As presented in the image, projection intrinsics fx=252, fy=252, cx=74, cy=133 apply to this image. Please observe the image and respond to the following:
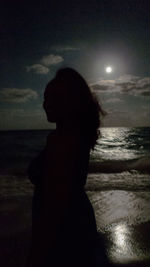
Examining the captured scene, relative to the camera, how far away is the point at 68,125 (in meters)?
1.63

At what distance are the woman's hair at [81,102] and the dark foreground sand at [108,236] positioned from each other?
121 inches

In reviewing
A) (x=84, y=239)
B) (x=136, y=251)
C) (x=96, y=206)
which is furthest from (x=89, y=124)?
(x=96, y=206)

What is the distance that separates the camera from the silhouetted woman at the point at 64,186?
1.44 m

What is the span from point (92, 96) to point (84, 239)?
0.96 m

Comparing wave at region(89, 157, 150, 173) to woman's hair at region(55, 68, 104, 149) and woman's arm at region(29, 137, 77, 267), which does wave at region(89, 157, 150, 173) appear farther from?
woman's arm at region(29, 137, 77, 267)

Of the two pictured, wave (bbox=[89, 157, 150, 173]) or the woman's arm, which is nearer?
the woman's arm

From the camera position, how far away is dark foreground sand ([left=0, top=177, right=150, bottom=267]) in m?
4.22

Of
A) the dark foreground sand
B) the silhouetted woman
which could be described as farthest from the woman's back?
the dark foreground sand

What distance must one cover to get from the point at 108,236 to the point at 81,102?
4.19m

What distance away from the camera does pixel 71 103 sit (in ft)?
5.46

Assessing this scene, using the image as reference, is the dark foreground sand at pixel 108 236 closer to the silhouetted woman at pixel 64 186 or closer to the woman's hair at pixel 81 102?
the silhouetted woman at pixel 64 186

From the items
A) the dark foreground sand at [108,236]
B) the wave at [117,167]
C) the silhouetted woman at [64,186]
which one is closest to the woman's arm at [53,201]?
the silhouetted woman at [64,186]

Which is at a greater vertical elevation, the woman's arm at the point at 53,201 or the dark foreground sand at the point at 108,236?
the woman's arm at the point at 53,201

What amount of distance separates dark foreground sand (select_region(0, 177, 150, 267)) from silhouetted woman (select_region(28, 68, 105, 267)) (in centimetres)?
286
